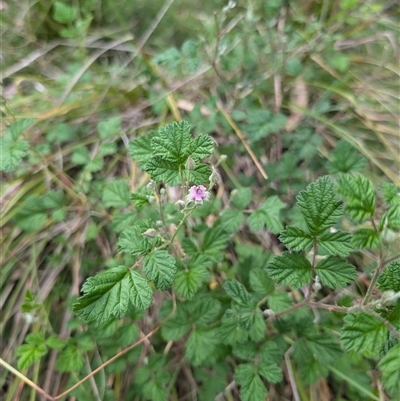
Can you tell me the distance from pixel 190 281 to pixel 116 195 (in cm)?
32

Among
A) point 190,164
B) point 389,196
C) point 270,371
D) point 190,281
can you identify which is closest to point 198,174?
point 190,164

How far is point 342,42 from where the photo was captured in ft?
5.63

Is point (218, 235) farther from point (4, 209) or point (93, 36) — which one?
point (93, 36)

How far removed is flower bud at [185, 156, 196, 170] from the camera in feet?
2.35

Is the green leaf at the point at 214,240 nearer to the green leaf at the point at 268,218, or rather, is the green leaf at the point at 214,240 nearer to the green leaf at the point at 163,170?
the green leaf at the point at 268,218

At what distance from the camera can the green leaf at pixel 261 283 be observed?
931 millimetres

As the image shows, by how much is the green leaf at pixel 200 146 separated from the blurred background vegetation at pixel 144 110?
41 cm

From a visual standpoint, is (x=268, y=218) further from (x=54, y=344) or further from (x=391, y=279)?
(x=54, y=344)

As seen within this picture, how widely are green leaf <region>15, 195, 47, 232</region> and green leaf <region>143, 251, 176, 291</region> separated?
0.58 metres

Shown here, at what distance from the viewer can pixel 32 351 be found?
0.97 meters

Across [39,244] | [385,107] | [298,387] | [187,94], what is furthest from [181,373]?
[385,107]

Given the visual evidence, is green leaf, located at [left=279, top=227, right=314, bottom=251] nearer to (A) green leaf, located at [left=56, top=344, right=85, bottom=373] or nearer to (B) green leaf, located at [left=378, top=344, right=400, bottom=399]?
(B) green leaf, located at [left=378, top=344, right=400, bottom=399]

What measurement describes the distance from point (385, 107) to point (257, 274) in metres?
0.94

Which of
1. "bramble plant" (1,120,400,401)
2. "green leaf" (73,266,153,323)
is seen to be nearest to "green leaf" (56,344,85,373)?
"bramble plant" (1,120,400,401)
